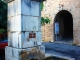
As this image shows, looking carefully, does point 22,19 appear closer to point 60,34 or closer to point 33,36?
point 33,36

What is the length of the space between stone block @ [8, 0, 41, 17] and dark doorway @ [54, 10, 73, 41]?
393 inches

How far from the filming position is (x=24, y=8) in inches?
179

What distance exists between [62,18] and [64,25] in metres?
0.94

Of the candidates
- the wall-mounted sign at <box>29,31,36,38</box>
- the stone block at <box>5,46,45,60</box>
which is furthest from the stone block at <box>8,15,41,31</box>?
the stone block at <box>5,46,45,60</box>

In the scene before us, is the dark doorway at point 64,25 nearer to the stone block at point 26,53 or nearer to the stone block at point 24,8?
the stone block at point 24,8

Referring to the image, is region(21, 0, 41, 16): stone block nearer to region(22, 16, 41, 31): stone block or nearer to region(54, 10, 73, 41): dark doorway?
region(22, 16, 41, 31): stone block

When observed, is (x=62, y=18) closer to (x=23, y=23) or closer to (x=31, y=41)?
(x=31, y=41)

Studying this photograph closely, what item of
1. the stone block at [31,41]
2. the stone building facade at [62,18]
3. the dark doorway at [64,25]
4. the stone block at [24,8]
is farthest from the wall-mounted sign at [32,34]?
the dark doorway at [64,25]

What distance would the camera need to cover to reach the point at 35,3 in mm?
4875

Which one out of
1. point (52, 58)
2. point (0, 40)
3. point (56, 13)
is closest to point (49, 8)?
point (56, 13)

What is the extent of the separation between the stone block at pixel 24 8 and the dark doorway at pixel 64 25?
999cm

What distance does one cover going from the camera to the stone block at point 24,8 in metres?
4.50

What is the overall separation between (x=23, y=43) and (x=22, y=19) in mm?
734

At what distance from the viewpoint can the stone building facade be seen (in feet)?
42.1
